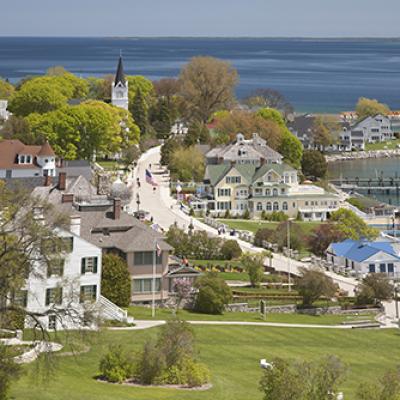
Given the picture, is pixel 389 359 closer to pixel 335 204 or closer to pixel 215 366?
pixel 215 366

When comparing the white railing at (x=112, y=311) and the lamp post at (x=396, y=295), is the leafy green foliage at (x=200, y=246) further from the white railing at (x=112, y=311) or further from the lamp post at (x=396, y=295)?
the white railing at (x=112, y=311)

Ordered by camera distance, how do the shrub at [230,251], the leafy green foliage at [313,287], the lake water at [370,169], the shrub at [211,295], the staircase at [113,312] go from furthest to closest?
the lake water at [370,169] < the shrub at [230,251] < the leafy green foliage at [313,287] < the shrub at [211,295] < the staircase at [113,312]

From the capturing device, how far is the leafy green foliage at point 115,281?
37.4m

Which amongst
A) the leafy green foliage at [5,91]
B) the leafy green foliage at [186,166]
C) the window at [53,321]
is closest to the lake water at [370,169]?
the leafy green foliage at [186,166]

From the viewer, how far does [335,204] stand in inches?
3014

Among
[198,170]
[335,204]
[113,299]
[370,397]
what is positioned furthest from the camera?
[198,170]

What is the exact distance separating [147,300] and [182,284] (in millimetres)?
1750

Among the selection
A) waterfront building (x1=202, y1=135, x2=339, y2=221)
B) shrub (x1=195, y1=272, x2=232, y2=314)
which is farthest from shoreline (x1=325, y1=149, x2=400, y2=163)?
shrub (x1=195, y1=272, x2=232, y2=314)

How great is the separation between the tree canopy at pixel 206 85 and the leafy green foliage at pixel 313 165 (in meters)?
28.5

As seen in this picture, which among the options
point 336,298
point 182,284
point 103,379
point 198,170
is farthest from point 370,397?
point 198,170

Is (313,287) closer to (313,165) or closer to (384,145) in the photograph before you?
(313,165)

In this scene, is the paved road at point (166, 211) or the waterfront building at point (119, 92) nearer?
the paved road at point (166, 211)

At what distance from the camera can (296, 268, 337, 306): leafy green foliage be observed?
43.2 m

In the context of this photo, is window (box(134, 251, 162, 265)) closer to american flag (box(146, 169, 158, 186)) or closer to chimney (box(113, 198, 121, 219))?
chimney (box(113, 198, 121, 219))
